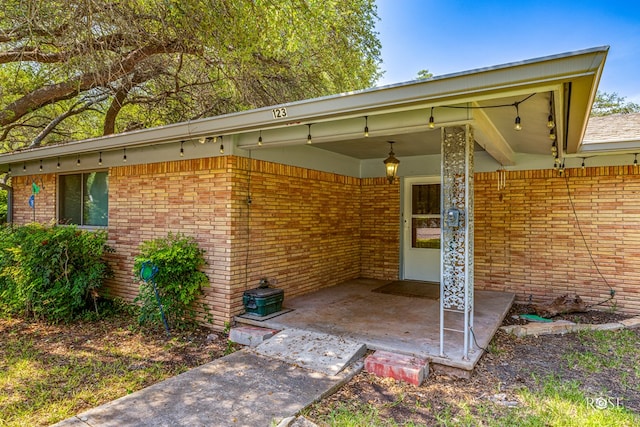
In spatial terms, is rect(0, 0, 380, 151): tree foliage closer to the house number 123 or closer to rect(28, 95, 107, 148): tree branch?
rect(28, 95, 107, 148): tree branch

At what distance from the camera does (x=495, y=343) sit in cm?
442

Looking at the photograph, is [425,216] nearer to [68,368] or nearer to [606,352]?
[606,352]

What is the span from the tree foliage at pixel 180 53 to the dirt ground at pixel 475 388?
192 inches

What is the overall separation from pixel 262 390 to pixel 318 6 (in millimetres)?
5189

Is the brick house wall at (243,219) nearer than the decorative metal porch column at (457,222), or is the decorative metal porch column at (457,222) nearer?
the decorative metal porch column at (457,222)

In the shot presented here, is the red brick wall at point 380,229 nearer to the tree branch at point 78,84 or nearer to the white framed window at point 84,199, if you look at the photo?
the tree branch at point 78,84

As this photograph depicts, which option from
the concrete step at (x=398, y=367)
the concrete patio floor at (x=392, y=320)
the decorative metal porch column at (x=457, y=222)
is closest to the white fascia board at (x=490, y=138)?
the decorative metal porch column at (x=457, y=222)

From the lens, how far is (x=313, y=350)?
13.0 ft

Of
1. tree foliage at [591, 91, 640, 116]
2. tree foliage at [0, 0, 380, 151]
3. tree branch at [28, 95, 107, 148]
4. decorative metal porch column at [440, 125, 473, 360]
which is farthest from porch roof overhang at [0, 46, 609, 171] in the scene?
tree foliage at [591, 91, 640, 116]

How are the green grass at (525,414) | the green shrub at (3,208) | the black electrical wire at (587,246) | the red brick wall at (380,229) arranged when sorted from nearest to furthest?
the green grass at (525,414) → the black electrical wire at (587,246) → the red brick wall at (380,229) → the green shrub at (3,208)

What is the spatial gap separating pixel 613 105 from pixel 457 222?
18174mm

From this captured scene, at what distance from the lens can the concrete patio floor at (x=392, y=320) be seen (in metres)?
3.86

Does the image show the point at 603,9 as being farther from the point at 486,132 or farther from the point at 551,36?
the point at 486,132

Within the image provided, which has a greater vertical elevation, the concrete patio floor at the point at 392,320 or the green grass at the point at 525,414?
the concrete patio floor at the point at 392,320
